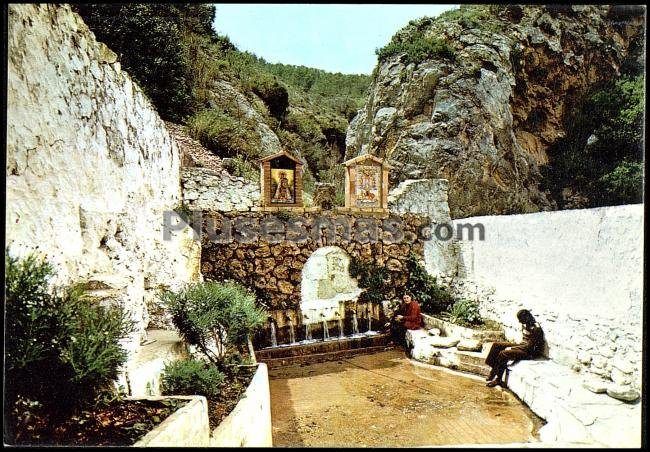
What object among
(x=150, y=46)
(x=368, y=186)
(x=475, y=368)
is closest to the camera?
(x=475, y=368)

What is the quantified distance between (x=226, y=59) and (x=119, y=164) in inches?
601

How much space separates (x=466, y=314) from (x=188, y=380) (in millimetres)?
6016

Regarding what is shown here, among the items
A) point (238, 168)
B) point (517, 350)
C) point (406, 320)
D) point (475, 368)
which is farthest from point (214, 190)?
point (517, 350)

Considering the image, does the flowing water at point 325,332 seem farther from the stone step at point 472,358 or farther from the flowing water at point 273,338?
the stone step at point 472,358

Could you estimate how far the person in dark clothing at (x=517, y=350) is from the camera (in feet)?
18.3

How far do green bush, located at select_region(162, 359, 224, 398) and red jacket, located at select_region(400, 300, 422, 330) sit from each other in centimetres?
492

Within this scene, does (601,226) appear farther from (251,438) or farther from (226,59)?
(226,59)

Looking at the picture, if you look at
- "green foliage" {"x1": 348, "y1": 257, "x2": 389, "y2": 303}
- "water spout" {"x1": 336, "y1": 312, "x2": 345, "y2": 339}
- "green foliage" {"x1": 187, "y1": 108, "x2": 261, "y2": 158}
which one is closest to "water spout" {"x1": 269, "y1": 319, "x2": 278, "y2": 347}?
"water spout" {"x1": 336, "y1": 312, "x2": 345, "y2": 339}

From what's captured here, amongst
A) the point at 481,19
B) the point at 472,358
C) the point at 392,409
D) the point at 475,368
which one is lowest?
the point at 392,409

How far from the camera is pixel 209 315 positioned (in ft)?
15.2

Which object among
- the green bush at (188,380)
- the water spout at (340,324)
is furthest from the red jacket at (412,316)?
the green bush at (188,380)

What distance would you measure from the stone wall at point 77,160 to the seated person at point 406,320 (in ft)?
16.3

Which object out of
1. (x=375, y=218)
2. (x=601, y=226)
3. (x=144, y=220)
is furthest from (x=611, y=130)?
(x=144, y=220)

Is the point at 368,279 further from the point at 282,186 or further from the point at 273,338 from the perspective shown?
the point at 282,186
